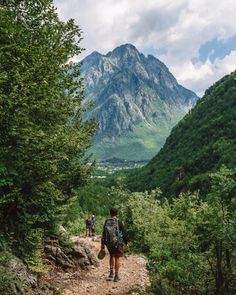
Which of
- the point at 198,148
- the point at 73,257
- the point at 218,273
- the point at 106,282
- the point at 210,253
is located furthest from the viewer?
the point at 198,148

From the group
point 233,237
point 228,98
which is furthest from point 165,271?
point 228,98

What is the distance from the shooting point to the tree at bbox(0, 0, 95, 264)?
10.5m

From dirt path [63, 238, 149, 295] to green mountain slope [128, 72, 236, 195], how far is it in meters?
74.3

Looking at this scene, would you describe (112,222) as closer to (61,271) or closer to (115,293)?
(115,293)

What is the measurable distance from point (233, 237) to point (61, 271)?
8.88m

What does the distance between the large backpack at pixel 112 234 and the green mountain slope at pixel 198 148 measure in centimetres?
7835

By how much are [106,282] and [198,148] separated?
5218 inches

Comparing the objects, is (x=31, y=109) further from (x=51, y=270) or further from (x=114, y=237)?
(x=51, y=270)

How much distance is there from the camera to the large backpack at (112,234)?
46.6 ft

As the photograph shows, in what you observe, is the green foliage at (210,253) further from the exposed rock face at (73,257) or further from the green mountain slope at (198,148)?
the green mountain slope at (198,148)

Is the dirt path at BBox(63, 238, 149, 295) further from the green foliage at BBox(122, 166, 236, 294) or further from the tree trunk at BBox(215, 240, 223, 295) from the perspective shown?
the tree trunk at BBox(215, 240, 223, 295)

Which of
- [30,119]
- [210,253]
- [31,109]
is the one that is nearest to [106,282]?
[210,253]

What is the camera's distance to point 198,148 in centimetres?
14400

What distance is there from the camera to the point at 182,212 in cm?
2369
